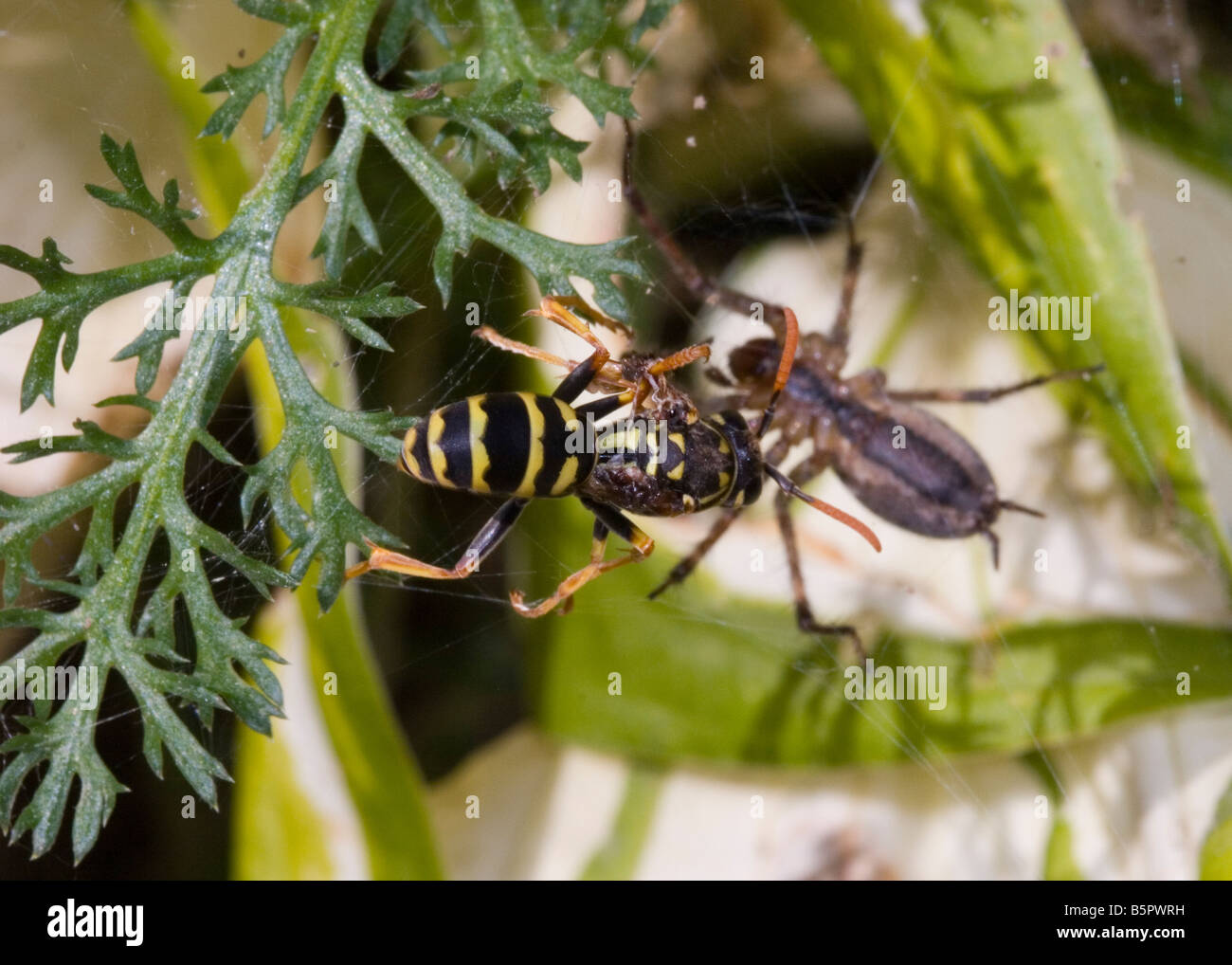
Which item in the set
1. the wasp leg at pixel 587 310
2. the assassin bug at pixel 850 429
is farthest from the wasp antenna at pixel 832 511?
the wasp leg at pixel 587 310

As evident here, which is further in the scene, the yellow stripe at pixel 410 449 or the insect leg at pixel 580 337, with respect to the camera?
the insect leg at pixel 580 337

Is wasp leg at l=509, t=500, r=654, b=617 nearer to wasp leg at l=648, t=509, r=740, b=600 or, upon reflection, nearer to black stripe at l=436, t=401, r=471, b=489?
wasp leg at l=648, t=509, r=740, b=600

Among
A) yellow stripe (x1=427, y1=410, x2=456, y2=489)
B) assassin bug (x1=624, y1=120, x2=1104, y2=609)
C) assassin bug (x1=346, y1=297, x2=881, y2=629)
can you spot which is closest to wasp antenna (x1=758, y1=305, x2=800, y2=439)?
assassin bug (x1=346, y1=297, x2=881, y2=629)

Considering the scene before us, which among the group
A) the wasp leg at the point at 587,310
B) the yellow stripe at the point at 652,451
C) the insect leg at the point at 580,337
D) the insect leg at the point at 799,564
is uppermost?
the wasp leg at the point at 587,310

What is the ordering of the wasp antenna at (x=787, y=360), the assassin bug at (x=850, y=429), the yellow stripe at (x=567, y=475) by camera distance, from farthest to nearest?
the assassin bug at (x=850, y=429) < the wasp antenna at (x=787, y=360) < the yellow stripe at (x=567, y=475)

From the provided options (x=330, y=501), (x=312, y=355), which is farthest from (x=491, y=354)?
(x=330, y=501)

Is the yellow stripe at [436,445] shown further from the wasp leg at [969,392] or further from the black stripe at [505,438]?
the wasp leg at [969,392]

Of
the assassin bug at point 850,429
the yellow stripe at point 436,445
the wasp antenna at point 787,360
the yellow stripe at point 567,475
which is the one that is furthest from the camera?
the assassin bug at point 850,429
